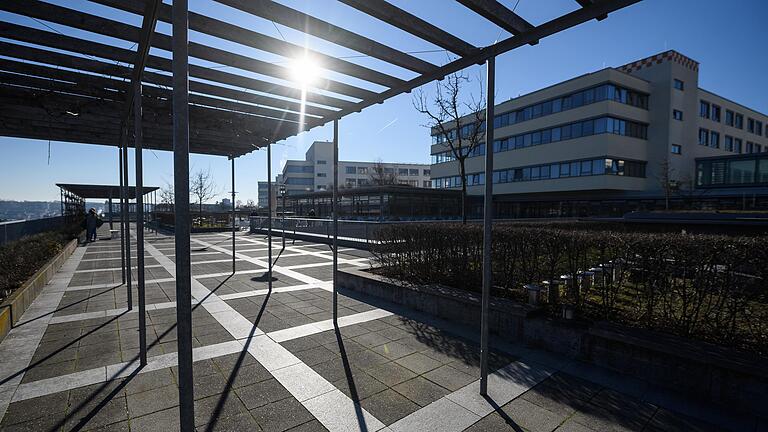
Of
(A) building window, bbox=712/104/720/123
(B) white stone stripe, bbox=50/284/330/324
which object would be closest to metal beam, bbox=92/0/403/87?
(B) white stone stripe, bbox=50/284/330/324

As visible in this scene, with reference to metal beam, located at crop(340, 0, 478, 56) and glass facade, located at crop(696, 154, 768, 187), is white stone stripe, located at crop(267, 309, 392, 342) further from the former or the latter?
glass facade, located at crop(696, 154, 768, 187)

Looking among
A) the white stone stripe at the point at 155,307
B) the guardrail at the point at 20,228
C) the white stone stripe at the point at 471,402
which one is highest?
the guardrail at the point at 20,228

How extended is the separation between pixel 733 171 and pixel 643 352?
115ft

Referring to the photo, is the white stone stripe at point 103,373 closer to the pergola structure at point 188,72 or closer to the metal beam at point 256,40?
the pergola structure at point 188,72

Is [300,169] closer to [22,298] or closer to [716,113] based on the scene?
[716,113]

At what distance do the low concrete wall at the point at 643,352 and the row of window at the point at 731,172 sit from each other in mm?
34149

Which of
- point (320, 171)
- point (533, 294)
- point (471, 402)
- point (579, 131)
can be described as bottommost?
point (471, 402)

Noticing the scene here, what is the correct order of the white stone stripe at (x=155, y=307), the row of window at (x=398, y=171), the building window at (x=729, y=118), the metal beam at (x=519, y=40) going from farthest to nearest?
the row of window at (x=398, y=171), the building window at (x=729, y=118), the white stone stripe at (x=155, y=307), the metal beam at (x=519, y=40)

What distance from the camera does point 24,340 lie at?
489cm

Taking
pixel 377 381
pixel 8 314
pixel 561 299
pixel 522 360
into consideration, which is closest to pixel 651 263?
pixel 561 299

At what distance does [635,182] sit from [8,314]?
43.6m

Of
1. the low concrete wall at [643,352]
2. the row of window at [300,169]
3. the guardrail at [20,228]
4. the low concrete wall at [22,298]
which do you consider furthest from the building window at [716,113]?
the row of window at [300,169]

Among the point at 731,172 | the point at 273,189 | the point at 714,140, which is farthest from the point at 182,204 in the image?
the point at 714,140

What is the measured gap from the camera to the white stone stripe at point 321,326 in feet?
17.1
